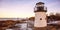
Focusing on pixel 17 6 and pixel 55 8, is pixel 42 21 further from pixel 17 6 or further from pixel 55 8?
pixel 17 6

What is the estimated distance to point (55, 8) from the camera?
1599mm

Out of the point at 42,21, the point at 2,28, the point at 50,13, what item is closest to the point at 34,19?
the point at 42,21

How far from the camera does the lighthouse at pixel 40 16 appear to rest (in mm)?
1602

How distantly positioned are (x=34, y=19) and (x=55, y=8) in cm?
33

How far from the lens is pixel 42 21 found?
5.41 ft

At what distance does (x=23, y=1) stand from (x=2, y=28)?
1.60 ft

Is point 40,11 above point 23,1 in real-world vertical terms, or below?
below

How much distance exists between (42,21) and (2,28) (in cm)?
58

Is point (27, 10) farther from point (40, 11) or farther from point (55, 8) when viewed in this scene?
point (55, 8)

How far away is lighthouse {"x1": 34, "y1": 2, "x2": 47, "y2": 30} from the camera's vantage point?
1.60 metres

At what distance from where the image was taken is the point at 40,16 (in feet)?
5.37

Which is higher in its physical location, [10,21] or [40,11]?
[40,11]

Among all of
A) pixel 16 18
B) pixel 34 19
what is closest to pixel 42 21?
pixel 34 19

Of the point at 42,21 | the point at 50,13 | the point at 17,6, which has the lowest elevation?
the point at 42,21
